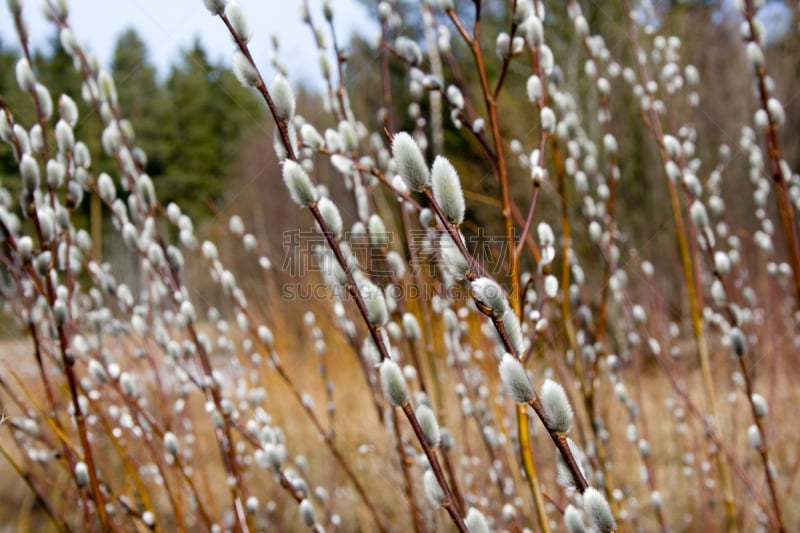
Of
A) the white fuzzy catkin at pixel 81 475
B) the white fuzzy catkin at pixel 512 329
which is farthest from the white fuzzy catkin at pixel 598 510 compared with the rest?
the white fuzzy catkin at pixel 81 475

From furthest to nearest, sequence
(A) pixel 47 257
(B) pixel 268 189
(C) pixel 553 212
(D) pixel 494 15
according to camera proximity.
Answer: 1. (B) pixel 268 189
2. (D) pixel 494 15
3. (C) pixel 553 212
4. (A) pixel 47 257

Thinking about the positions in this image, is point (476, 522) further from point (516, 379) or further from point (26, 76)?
point (26, 76)

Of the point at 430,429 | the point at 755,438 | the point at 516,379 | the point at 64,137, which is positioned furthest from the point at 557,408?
the point at 64,137

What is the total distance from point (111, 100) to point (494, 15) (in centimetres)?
475

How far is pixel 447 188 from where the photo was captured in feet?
1.42

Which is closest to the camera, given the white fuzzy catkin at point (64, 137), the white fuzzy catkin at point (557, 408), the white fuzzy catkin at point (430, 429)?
the white fuzzy catkin at point (557, 408)

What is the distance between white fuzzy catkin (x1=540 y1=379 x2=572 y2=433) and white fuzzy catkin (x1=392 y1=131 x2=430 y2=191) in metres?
0.17

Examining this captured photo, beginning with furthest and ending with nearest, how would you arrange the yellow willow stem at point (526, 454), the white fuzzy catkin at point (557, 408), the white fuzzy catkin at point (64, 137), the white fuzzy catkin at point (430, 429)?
the white fuzzy catkin at point (64, 137)
the yellow willow stem at point (526, 454)
the white fuzzy catkin at point (430, 429)
the white fuzzy catkin at point (557, 408)

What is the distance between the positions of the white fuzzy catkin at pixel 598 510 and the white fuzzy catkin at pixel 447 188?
21 centimetres

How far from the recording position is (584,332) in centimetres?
117

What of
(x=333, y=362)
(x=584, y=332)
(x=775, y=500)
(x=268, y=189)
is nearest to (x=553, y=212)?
(x=333, y=362)

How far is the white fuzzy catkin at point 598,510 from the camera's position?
16.5 inches

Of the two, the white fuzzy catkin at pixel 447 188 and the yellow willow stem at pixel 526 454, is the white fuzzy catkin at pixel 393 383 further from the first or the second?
the yellow willow stem at pixel 526 454

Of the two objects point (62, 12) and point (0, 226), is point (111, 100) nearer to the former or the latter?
point (62, 12)
